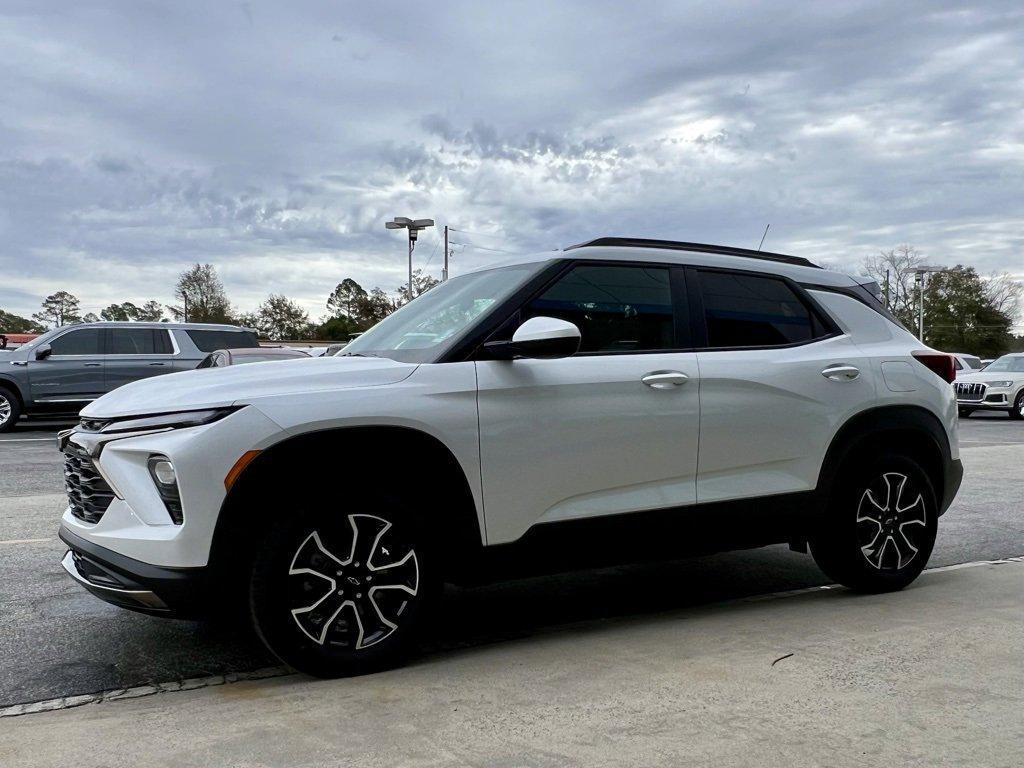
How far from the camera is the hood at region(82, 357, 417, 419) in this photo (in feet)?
11.8

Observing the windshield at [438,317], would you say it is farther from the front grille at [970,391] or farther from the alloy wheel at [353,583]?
the front grille at [970,391]

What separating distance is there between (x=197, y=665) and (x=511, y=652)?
1.32 m

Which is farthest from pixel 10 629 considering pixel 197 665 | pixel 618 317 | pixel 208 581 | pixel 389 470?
pixel 618 317

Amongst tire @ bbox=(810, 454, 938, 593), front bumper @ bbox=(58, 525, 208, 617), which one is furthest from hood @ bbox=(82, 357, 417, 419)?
tire @ bbox=(810, 454, 938, 593)

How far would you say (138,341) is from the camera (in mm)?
17688

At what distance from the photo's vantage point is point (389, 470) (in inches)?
151

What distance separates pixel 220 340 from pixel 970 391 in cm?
1733

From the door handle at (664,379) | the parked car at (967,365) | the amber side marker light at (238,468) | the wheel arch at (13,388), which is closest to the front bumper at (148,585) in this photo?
the amber side marker light at (238,468)

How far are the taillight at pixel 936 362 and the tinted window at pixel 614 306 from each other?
64.1 inches

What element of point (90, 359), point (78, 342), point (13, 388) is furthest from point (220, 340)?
point (13, 388)

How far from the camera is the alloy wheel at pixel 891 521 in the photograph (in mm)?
4980

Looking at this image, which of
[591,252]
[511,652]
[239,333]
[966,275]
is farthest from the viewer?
[966,275]

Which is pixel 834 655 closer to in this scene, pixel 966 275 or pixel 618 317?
pixel 618 317

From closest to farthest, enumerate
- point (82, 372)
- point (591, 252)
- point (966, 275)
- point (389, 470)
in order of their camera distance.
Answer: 1. point (389, 470)
2. point (591, 252)
3. point (82, 372)
4. point (966, 275)
